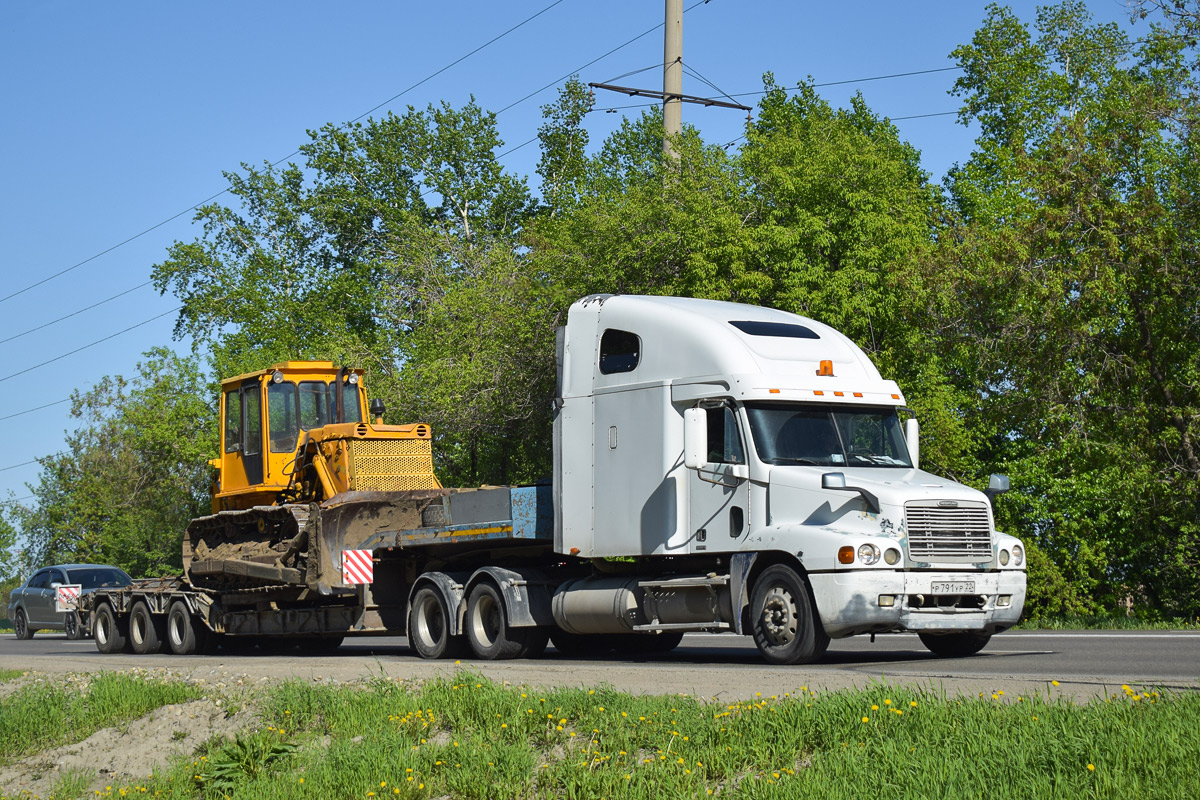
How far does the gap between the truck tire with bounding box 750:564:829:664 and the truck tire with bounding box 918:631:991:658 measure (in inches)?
66.6

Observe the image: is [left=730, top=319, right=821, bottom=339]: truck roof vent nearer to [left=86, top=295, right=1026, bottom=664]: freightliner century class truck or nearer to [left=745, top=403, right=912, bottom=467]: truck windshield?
[left=86, top=295, right=1026, bottom=664]: freightliner century class truck

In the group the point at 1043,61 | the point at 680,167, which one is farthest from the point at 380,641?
the point at 1043,61

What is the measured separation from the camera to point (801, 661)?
515 inches

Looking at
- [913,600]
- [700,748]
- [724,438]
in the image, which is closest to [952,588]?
[913,600]

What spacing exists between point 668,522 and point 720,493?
787 mm

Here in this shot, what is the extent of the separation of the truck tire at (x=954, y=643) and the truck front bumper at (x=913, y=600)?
71cm

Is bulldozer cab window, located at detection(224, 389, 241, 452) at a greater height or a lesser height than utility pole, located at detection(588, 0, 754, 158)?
lesser

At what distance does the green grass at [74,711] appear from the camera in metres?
12.2

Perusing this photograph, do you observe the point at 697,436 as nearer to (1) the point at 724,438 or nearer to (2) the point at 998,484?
(1) the point at 724,438

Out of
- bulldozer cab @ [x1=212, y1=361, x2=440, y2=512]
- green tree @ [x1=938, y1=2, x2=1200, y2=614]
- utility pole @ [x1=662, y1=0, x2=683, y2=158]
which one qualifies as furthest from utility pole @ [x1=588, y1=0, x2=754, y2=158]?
bulldozer cab @ [x1=212, y1=361, x2=440, y2=512]

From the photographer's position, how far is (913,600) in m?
12.9

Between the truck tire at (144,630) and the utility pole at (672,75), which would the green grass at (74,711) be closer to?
the truck tire at (144,630)

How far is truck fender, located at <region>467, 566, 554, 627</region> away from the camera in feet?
52.3

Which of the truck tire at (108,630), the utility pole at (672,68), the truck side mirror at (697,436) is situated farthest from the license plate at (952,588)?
the utility pole at (672,68)
